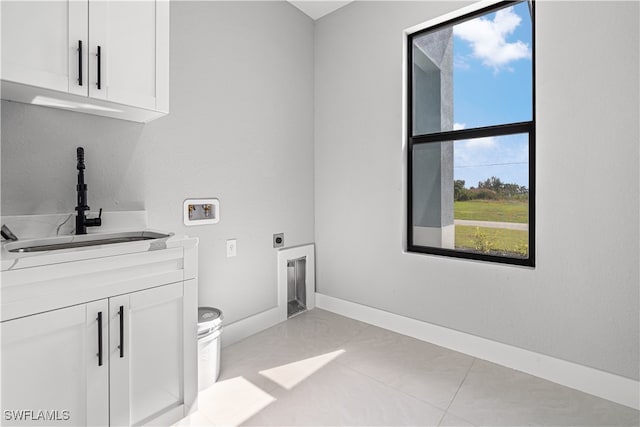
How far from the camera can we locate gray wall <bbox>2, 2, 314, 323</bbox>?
1539 millimetres

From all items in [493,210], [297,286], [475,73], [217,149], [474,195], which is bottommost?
[297,286]

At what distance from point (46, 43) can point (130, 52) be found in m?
0.30

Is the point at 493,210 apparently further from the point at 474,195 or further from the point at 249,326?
the point at 249,326

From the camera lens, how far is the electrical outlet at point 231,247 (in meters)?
2.29

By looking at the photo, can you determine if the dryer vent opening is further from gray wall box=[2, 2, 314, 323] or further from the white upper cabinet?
the white upper cabinet

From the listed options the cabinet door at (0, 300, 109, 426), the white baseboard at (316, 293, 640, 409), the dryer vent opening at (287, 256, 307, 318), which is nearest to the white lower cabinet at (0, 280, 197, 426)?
the cabinet door at (0, 300, 109, 426)

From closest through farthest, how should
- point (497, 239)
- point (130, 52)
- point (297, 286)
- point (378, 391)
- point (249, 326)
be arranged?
point (130, 52) → point (378, 391) → point (497, 239) → point (249, 326) → point (297, 286)

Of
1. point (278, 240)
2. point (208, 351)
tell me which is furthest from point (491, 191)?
point (208, 351)

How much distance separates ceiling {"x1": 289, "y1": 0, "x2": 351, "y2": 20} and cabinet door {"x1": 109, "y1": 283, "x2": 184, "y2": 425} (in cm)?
253

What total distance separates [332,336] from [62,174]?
197 centimetres

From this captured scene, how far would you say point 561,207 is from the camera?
5.97 ft

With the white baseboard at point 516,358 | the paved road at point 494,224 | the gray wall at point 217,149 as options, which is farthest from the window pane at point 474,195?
the gray wall at point 217,149

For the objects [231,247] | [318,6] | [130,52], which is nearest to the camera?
[130,52]

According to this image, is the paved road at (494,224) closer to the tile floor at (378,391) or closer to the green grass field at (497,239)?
the green grass field at (497,239)
